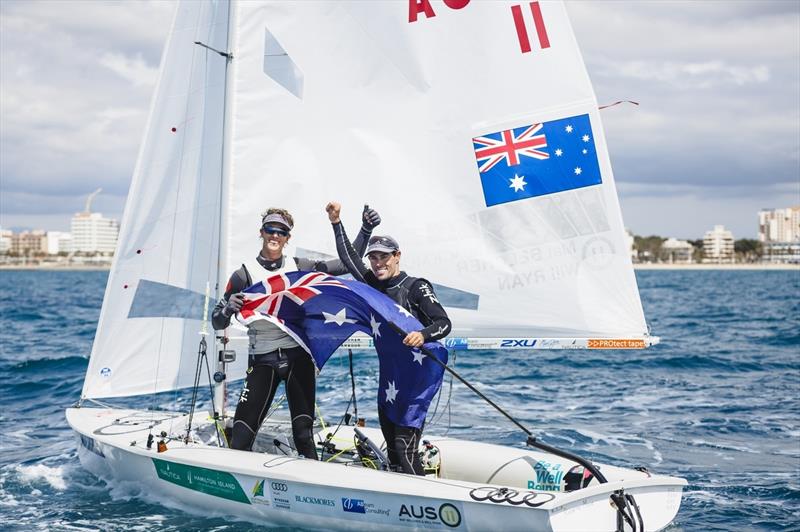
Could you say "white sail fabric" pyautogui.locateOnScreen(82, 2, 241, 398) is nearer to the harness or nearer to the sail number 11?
the sail number 11

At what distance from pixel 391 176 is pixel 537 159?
119 centimetres

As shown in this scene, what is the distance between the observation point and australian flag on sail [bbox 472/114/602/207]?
664cm

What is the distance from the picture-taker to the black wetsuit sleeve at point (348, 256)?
239 inches

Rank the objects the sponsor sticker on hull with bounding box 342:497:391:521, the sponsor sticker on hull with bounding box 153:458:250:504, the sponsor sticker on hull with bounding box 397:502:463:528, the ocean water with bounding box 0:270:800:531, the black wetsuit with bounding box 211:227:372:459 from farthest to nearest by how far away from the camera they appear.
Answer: the ocean water with bounding box 0:270:800:531 < the black wetsuit with bounding box 211:227:372:459 < the sponsor sticker on hull with bounding box 153:458:250:504 < the sponsor sticker on hull with bounding box 342:497:391:521 < the sponsor sticker on hull with bounding box 397:502:463:528

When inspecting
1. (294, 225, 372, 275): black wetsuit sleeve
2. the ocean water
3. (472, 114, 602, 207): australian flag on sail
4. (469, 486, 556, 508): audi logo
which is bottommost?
the ocean water

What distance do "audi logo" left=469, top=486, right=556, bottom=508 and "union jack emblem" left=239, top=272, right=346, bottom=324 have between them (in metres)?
1.84

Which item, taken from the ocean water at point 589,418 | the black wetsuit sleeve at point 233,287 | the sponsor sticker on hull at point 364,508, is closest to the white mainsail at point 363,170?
the black wetsuit sleeve at point 233,287

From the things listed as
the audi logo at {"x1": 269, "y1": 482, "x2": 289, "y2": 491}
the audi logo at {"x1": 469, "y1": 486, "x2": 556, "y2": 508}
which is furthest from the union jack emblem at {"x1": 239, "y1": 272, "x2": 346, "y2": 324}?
the audi logo at {"x1": 469, "y1": 486, "x2": 556, "y2": 508}

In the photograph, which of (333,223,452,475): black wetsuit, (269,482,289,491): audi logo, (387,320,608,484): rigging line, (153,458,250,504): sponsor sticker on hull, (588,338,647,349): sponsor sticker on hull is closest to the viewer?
(387,320,608,484): rigging line

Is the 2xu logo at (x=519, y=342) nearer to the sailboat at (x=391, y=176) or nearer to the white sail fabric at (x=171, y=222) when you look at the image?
the sailboat at (x=391, y=176)

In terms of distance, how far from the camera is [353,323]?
616 cm

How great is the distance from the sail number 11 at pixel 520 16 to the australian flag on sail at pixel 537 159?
2.09ft

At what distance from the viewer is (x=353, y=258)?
612 cm

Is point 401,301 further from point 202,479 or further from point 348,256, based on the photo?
point 202,479
